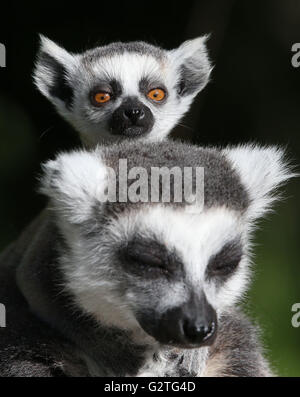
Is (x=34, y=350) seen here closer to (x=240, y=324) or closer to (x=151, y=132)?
(x=240, y=324)

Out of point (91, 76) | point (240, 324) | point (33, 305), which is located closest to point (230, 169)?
point (240, 324)

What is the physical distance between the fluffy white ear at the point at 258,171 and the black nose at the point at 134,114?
1358 millimetres

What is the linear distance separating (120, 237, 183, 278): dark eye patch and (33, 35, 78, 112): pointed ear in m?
3.21

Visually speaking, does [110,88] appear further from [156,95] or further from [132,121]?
[132,121]

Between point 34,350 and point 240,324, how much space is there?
1.50 m

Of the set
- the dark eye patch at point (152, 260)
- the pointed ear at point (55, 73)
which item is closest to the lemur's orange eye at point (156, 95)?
the pointed ear at point (55, 73)

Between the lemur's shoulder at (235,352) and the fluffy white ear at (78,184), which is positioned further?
the lemur's shoulder at (235,352)

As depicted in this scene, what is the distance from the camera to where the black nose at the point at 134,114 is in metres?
6.48

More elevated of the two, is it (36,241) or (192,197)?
(192,197)

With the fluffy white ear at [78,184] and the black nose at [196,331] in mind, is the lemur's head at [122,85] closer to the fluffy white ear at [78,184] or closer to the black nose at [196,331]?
the fluffy white ear at [78,184]

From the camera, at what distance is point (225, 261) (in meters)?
4.67

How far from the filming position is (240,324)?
552 cm

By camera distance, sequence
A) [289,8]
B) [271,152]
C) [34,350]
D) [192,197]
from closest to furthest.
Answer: [192,197]
[34,350]
[271,152]
[289,8]

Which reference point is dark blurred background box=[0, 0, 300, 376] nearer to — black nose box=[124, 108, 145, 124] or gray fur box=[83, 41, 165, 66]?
gray fur box=[83, 41, 165, 66]
